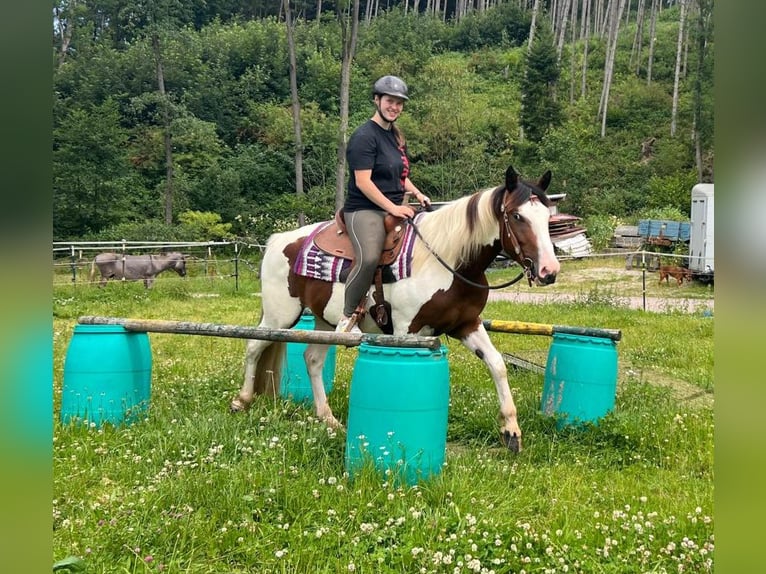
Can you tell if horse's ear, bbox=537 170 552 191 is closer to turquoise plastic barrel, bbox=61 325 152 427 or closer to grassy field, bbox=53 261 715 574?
grassy field, bbox=53 261 715 574

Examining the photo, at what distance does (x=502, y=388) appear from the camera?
4441mm

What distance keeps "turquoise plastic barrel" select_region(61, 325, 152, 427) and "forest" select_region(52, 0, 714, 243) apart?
57.5 ft

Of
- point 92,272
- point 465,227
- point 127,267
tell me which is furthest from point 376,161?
point 92,272

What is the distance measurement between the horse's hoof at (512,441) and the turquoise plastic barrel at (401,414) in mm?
948

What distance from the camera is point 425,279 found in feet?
14.9

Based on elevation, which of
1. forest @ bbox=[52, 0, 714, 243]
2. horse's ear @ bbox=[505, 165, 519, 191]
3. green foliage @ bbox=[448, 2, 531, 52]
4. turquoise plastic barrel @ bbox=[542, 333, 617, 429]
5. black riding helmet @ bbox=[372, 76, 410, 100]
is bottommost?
turquoise plastic barrel @ bbox=[542, 333, 617, 429]

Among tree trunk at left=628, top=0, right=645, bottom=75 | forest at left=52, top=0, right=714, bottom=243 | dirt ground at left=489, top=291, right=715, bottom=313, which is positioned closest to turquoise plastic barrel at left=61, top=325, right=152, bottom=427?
dirt ground at left=489, top=291, right=715, bottom=313

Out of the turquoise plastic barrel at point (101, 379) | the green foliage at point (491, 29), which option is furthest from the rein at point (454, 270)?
the green foliage at point (491, 29)

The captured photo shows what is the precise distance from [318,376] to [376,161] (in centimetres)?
195

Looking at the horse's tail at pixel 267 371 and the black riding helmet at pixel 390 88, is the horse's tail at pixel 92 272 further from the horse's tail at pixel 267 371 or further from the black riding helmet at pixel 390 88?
the black riding helmet at pixel 390 88

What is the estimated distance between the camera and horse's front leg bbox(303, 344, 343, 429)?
208 inches

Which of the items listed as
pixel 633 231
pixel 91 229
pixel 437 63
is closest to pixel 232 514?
pixel 633 231

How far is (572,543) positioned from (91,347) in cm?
373

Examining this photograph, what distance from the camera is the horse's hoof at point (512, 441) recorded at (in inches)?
170
